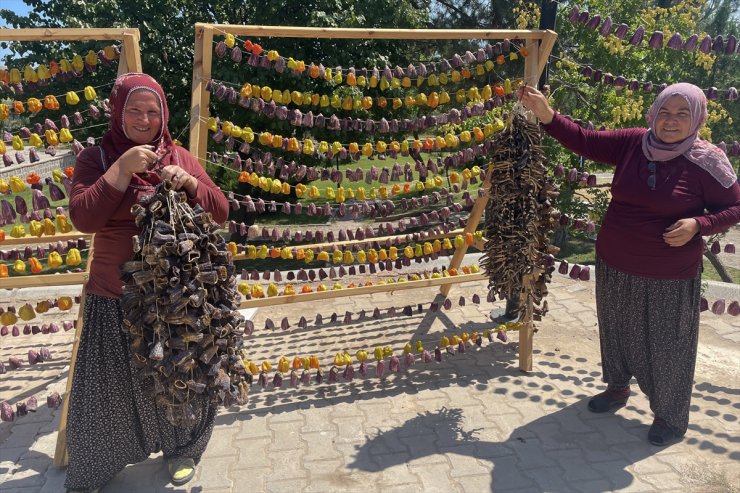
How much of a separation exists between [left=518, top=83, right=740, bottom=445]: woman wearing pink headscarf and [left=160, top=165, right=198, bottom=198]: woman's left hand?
2.00 m

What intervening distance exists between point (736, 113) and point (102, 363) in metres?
12.1

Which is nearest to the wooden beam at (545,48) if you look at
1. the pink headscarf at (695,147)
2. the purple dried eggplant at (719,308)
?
the pink headscarf at (695,147)

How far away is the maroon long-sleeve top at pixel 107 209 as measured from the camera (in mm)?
2279

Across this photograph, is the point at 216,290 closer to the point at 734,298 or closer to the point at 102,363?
the point at 102,363

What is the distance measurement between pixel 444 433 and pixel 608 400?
1.10 metres

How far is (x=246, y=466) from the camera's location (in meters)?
3.00

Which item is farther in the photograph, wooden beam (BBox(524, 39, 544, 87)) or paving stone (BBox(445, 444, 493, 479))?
wooden beam (BBox(524, 39, 544, 87))

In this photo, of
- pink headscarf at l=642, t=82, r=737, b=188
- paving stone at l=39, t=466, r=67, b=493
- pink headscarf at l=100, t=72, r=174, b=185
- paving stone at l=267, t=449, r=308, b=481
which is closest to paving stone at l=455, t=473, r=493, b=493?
paving stone at l=267, t=449, r=308, b=481

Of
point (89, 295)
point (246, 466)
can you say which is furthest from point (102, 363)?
point (246, 466)

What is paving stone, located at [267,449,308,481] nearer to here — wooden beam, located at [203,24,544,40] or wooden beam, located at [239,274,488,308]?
wooden beam, located at [239,274,488,308]

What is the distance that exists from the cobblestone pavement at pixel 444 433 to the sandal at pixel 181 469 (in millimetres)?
69

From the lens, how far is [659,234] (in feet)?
9.78

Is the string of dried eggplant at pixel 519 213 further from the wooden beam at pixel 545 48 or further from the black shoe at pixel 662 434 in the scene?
the black shoe at pixel 662 434

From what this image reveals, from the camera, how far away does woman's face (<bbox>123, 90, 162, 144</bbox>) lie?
2354 mm
